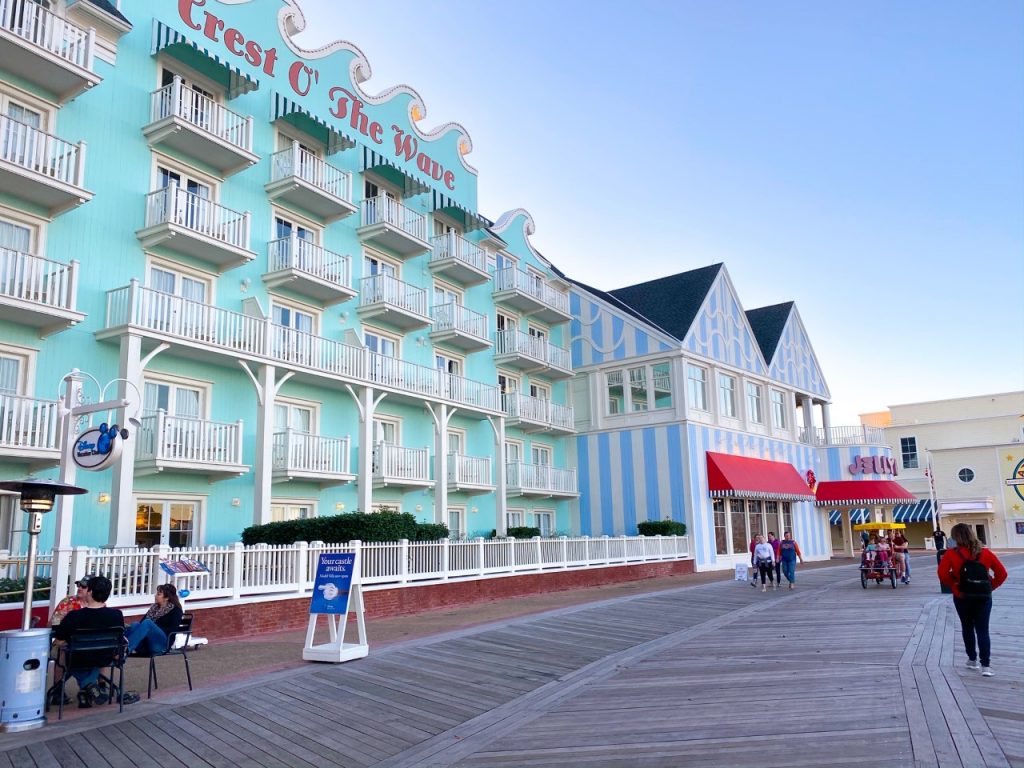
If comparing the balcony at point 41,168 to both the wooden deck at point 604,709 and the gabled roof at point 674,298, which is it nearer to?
the wooden deck at point 604,709

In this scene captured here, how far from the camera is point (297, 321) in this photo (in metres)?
20.8

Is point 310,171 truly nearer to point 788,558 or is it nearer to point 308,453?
point 308,453

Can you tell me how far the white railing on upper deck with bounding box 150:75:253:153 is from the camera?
56.8ft

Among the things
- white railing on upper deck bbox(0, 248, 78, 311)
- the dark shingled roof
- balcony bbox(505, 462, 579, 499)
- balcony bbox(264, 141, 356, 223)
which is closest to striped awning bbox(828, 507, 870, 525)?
the dark shingled roof

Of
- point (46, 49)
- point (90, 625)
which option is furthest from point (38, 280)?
point (90, 625)

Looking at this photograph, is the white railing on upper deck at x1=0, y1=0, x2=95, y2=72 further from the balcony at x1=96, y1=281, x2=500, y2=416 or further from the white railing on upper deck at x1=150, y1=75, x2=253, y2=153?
the balcony at x1=96, y1=281, x2=500, y2=416

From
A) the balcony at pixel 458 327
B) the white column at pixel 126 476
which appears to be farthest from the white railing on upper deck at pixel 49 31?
the balcony at pixel 458 327

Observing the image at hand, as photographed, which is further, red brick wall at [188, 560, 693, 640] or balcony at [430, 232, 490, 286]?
balcony at [430, 232, 490, 286]

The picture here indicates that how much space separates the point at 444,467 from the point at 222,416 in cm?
696

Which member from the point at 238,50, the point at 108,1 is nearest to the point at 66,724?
the point at 108,1

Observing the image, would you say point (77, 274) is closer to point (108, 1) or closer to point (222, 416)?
point (222, 416)

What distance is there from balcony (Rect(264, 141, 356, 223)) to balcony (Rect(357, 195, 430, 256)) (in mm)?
1227

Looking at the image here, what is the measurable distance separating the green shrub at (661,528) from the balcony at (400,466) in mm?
9141

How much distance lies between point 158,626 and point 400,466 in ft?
42.1
